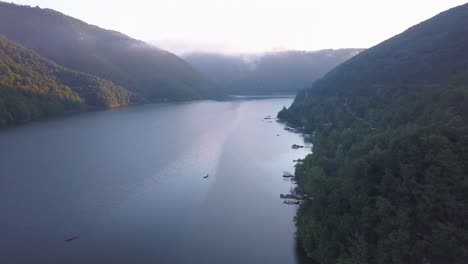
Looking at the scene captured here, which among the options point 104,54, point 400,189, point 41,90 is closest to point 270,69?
point 104,54


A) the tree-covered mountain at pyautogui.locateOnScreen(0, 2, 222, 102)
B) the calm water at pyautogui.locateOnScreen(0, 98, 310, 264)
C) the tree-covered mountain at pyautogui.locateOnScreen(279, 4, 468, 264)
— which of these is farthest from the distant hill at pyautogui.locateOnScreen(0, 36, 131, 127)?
the tree-covered mountain at pyautogui.locateOnScreen(279, 4, 468, 264)

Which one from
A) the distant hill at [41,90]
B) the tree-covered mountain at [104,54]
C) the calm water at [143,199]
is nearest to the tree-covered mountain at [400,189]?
the calm water at [143,199]

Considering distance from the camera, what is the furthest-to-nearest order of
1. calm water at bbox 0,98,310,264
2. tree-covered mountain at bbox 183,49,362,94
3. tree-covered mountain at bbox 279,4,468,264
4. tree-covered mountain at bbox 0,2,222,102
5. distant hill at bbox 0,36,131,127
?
tree-covered mountain at bbox 183,49,362,94 < tree-covered mountain at bbox 0,2,222,102 < distant hill at bbox 0,36,131,127 < calm water at bbox 0,98,310,264 < tree-covered mountain at bbox 279,4,468,264

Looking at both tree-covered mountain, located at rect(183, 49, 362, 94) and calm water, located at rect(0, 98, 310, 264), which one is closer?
calm water, located at rect(0, 98, 310, 264)

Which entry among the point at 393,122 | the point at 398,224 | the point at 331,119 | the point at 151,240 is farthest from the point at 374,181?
the point at 331,119

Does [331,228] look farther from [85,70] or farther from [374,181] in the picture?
[85,70]

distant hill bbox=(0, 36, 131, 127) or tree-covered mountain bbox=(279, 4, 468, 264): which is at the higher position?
distant hill bbox=(0, 36, 131, 127)

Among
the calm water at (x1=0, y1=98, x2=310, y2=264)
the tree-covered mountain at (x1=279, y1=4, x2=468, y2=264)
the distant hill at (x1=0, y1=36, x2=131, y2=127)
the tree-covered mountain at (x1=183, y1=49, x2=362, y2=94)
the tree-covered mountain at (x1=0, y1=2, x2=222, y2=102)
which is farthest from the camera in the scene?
the tree-covered mountain at (x1=183, y1=49, x2=362, y2=94)

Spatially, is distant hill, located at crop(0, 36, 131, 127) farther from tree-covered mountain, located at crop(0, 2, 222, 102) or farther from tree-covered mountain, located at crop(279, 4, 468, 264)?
tree-covered mountain, located at crop(279, 4, 468, 264)
